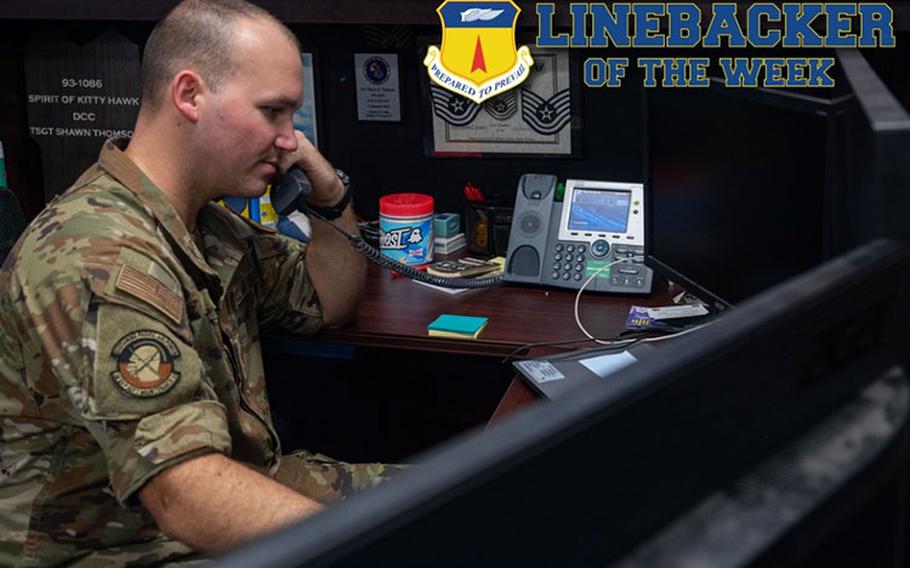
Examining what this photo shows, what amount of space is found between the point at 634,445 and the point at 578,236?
66.9 inches

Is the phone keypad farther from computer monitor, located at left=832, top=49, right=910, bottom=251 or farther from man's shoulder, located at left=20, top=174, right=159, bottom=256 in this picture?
computer monitor, located at left=832, top=49, right=910, bottom=251

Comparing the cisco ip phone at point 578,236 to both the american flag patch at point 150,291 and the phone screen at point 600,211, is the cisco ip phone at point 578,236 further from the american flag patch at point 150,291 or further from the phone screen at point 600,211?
the american flag patch at point 150,291

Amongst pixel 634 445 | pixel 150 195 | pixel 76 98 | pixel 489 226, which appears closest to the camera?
pixel 634 445

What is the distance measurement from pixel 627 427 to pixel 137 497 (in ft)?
3.11

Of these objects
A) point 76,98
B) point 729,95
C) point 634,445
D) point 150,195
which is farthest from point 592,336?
point 634,445

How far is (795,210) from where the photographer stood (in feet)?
4.73

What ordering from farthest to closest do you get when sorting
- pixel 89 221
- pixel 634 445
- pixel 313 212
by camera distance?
pixel 313 212
pixel 89 221
pixel 634 445

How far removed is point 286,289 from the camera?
179 cm

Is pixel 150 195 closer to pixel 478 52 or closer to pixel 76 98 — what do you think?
pixel 478 52

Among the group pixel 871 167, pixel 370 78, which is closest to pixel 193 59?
pixel 370 78

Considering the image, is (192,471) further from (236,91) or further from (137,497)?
(236,91)

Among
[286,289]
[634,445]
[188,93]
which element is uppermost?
[188,93]

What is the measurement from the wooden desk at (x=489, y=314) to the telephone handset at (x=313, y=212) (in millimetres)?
20

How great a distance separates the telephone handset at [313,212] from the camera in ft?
5.98
